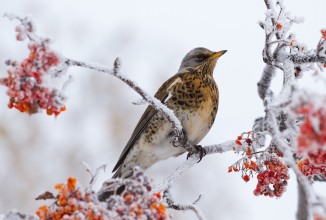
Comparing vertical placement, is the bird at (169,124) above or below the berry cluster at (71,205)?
above

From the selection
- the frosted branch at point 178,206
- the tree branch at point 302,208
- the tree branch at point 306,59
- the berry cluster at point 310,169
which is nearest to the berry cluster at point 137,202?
the frosted branch at point 178,206

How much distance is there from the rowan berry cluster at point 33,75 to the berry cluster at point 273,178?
3.98 ft

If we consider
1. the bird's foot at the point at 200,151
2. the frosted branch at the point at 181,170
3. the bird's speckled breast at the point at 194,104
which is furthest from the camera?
the bird's speckled breast at the point at 194,104

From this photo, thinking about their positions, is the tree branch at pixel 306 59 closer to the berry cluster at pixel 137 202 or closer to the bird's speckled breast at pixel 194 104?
the berry cluster at pixel 137 202

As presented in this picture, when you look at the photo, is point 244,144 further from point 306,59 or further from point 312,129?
point 312,129

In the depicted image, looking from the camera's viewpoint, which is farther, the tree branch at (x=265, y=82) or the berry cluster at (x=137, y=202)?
the tree branch at (x=265, y=82)

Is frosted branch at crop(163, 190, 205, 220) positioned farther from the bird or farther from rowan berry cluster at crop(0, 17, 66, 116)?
the bird

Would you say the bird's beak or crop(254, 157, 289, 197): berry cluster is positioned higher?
the bird's beak

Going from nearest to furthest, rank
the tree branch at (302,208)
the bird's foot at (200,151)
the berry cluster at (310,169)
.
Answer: the tree branch at (302,208) → the berry cluster at (310,169) → the bird's foot at (200,151)

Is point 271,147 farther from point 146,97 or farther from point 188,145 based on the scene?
point 188,145

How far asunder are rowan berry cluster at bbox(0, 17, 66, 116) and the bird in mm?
2426

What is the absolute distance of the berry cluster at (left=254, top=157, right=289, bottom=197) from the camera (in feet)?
8.77

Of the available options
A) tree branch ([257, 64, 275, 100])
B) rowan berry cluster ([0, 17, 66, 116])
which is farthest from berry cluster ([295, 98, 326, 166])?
tree branch ([257, 64, 275, 100])

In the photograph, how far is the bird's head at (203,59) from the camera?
5.05 m
